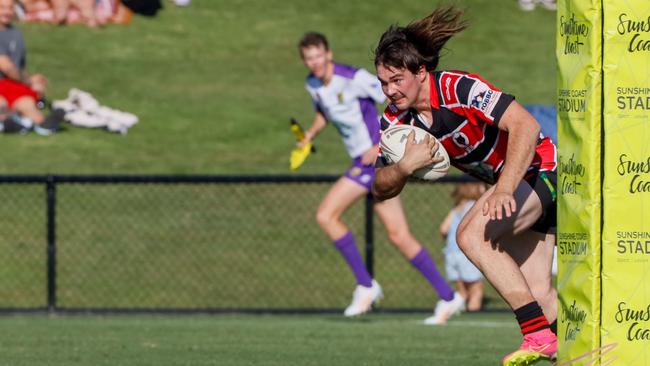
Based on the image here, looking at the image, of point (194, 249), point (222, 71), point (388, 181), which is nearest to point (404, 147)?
point (388, 181)

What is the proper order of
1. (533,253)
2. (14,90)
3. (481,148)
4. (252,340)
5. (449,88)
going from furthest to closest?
(14,90) < (252,340) < (533,253) < (481,148) < (449,88)

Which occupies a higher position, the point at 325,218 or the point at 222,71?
the point at 325,218

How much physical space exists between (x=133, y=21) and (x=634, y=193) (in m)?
20.2

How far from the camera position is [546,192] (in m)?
7.40

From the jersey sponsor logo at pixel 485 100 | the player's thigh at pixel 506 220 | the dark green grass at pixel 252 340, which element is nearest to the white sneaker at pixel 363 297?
the dark green grass at pixel 252 340

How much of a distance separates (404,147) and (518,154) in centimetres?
68

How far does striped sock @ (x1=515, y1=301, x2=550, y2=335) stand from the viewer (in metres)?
7.04

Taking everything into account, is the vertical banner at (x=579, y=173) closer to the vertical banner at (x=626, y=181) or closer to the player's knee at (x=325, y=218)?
the vertical banner at (x=626, y=181)

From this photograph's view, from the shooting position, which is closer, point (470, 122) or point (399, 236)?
point (470, 122)

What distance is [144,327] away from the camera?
11.8m

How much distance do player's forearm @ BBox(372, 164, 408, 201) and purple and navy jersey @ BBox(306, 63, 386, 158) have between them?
4949mm

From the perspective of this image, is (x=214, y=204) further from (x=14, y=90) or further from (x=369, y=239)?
(x=14, y=90)

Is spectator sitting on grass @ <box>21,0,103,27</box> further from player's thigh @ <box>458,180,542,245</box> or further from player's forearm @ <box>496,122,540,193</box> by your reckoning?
player's forearm @ <box>496,122,540,193</box>

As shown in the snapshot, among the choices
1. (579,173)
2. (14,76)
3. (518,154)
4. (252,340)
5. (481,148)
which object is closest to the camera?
Answer: (579,173)
